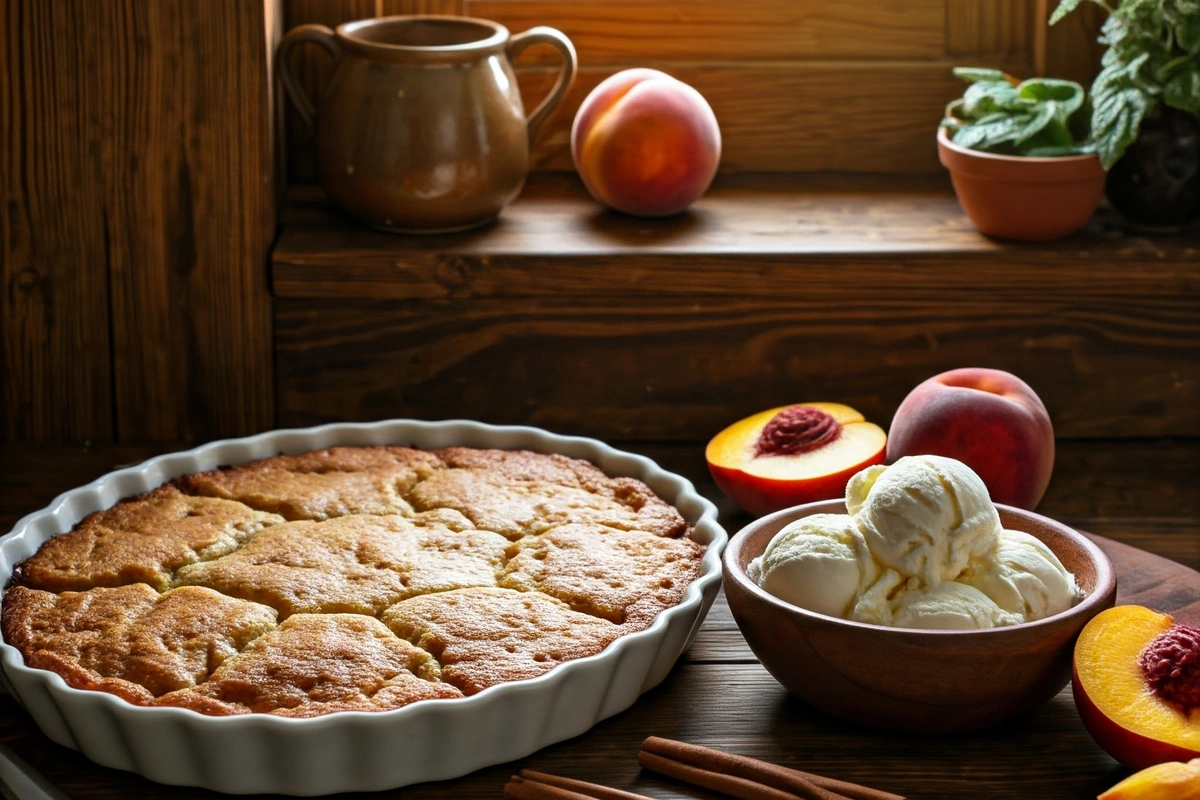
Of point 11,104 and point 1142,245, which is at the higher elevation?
point 11,104

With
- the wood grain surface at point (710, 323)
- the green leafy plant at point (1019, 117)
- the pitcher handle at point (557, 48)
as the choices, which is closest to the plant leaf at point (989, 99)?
the green leafy plant at point (1019, 117)

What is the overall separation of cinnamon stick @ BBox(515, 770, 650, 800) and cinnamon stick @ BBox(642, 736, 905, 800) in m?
0.05

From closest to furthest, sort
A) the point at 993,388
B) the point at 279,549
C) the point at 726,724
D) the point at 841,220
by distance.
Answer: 1. the point at 726,724
2. the point at 279,549
3. the point at 993,388
4. the point at 841,220

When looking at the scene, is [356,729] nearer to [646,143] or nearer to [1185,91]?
[646,143]

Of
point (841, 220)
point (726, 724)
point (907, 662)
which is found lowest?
point (726, 724)

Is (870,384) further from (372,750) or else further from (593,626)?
(372,750)

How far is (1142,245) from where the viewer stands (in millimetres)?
1675

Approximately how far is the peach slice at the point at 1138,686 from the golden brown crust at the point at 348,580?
35 cm

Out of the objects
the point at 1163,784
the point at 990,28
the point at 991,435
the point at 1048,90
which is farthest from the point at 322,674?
the point at 990,28

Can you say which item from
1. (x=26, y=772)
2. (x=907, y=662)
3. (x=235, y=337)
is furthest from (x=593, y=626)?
(x=235, y=337)

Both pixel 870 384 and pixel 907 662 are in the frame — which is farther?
pixel 870 384

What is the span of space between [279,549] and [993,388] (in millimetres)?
744

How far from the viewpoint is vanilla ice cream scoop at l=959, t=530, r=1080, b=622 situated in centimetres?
110

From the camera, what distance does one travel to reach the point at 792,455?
153 centimetres
